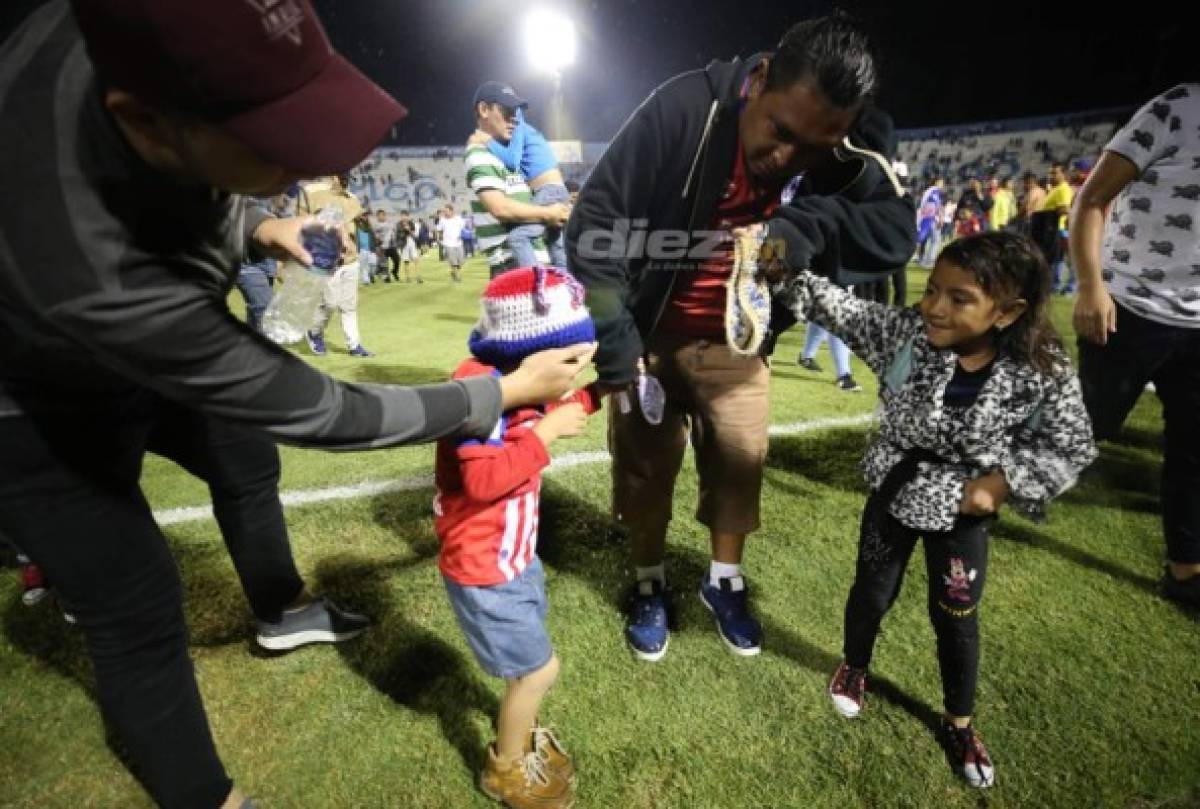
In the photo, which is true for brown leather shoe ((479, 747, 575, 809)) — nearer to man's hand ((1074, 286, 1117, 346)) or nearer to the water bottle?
the water bottle

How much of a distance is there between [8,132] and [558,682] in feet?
7.35

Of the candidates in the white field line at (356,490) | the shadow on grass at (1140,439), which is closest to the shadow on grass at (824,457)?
the white field line at (356,490)

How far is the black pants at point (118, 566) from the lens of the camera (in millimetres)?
1349

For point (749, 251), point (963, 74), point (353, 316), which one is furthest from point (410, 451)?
point (963, 74)

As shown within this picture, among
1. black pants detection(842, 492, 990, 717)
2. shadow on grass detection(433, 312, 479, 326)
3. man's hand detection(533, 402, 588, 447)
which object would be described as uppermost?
man's hand detection(533, 402, 588, 447)

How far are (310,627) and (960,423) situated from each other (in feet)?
8.40

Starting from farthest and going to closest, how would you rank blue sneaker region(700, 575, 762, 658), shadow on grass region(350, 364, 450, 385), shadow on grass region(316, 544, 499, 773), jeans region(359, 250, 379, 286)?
jeans region(359, 250, 379, 286), shadow on grass region(350, 364, 450, 385), blue sneaker region(700, 575, 762, 658), shadow on grass region(316, 544, 499, 773)

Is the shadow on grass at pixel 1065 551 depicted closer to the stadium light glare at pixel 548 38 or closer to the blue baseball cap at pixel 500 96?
the blue baseball cap at pixel 500 96

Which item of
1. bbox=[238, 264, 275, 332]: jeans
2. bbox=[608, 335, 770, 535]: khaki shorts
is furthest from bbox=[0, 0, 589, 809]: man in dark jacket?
bbox=[238, 264, 275, 332]: jeans

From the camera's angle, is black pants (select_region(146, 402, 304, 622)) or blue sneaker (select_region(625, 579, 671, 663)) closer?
black pants (select_region(146, 402, 304, 622))

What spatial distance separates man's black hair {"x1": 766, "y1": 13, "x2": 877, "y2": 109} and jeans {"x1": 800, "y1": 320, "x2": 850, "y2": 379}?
4.52 metres

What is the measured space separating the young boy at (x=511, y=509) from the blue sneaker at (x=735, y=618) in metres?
1.00

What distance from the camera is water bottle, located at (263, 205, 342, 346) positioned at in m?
2.08

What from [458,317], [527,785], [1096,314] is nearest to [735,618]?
[527,785]
